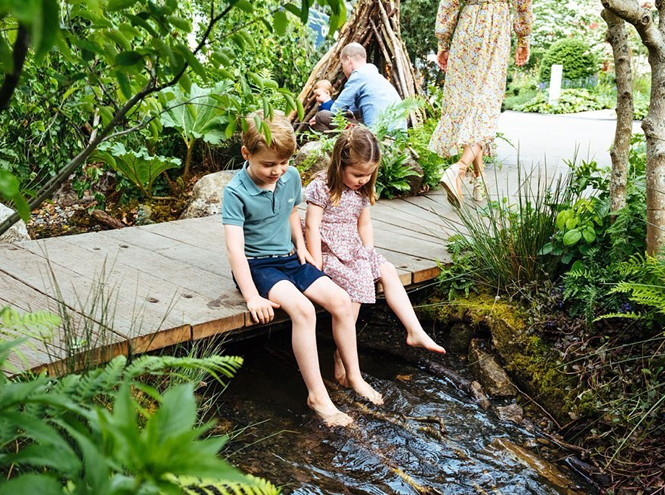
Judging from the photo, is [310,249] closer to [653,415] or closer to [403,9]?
[653,415]

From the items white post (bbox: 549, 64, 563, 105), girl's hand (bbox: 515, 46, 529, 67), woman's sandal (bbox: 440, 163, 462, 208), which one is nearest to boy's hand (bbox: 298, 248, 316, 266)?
woman's sandal (bbox: 440, 163, 462, 208)

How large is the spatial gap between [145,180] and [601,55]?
18018mm

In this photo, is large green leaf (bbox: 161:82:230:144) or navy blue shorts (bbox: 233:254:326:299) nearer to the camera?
navy blue shorts (bbox: 233:254:326:299)

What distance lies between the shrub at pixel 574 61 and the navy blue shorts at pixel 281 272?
709 inches

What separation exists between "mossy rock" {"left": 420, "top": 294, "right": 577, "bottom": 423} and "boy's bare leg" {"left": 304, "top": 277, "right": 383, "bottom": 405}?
0.69m

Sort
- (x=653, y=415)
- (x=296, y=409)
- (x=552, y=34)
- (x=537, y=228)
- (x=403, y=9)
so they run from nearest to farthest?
→ (x=653, y=415)
(x=296, y=409)
(x=537, y=228)
(x=403, y=9)
(x=552, y=34)

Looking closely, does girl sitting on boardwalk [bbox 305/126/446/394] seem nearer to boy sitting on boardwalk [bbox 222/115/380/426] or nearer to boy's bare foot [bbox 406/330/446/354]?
boy's bare foot [bbox 406/330/446/354]

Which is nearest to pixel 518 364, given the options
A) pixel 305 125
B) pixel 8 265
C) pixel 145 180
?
pixel 8 265

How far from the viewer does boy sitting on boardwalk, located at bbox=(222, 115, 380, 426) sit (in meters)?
3.10

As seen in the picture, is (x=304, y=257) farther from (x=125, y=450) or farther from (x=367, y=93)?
(x=367, y=93)

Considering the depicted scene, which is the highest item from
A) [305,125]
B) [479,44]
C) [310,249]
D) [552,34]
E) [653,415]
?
[552,34]

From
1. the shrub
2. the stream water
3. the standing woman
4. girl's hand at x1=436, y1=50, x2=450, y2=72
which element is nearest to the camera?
the stream water

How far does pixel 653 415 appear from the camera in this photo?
8.84 ft

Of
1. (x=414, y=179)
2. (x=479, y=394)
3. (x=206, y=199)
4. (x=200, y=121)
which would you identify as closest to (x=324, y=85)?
(x=200, y=121)
